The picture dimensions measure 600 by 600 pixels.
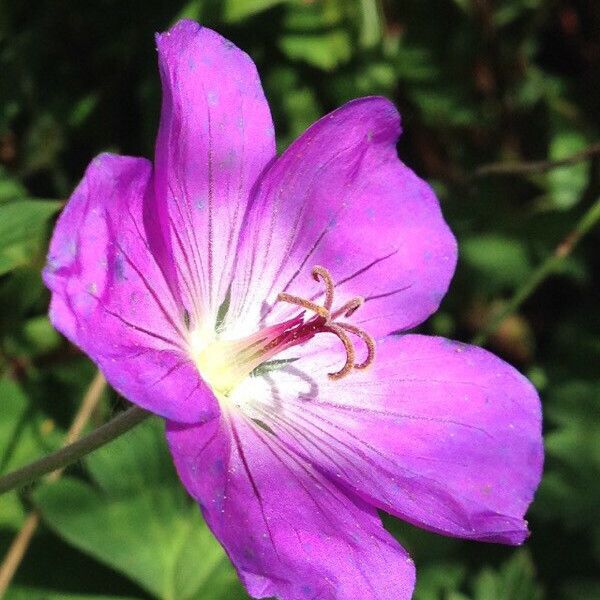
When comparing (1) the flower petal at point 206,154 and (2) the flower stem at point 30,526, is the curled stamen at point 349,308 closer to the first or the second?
(1) the flower petal at point 206,154

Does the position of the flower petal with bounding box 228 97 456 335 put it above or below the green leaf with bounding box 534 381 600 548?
above

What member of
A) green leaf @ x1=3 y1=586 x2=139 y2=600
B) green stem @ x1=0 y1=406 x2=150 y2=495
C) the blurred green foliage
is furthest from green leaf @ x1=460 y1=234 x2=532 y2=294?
green stem @ x1=0 y1=406 x2=150 y2=495

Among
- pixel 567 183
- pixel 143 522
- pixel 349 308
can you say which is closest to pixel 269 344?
pixel 349 308

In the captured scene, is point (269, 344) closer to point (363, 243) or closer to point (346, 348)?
point (346, 348)

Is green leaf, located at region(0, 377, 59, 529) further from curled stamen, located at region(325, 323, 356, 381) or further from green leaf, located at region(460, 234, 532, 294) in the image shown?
green leaf, located at region(460, 234, 532, 294)

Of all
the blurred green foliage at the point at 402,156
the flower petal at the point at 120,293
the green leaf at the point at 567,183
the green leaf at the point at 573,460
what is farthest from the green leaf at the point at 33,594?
the green leaf at the point at 567,183

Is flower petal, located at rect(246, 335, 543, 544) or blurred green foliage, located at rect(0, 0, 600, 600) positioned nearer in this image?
flower petal, located at rect(246, 335, 543, 544)

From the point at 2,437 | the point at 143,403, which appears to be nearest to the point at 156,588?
the point at 2,437
